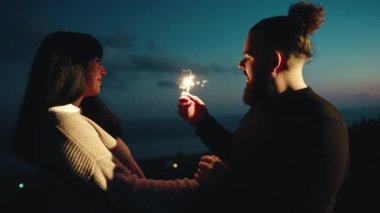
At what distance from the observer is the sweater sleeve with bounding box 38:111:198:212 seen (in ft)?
8.95

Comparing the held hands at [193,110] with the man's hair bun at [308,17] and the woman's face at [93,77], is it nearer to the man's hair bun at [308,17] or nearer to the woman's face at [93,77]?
the woman's face at [93,77]

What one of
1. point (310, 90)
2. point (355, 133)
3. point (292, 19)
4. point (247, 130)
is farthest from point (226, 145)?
point (355, 133)

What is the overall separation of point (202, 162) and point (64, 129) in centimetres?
107

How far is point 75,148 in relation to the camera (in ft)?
9.05

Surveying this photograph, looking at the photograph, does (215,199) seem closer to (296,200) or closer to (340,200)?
(296,200)

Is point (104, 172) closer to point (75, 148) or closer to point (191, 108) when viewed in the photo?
point (75, 148)

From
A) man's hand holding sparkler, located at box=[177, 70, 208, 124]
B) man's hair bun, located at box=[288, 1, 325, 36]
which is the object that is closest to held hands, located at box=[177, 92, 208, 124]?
man's hand holding sparkler, located at box=[177, 70, 208, 124]

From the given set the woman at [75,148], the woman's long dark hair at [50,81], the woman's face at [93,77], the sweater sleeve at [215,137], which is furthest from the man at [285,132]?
the woman's long dark hair at [50,81]

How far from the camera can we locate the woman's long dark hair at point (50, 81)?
302 cm

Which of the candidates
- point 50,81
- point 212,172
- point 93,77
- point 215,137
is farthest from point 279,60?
point 50,81

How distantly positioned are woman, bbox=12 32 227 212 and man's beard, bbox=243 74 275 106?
24.9 inches

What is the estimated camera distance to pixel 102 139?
3115mm

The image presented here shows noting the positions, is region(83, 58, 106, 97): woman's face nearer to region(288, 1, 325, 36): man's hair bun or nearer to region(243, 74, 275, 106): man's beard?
region(243, 74, 275, 106): man's beard

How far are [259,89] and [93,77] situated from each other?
4.57 ft
